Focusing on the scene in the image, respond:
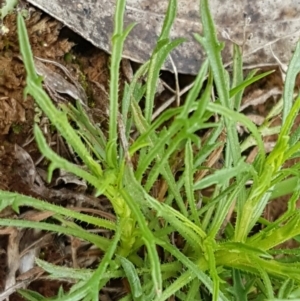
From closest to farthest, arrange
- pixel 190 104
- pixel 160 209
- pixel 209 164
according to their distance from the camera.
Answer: pixel 190 104
pixel 160 209
pixel 209 164

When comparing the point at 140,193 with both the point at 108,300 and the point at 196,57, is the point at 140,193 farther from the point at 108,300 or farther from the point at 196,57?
the point at 196,57

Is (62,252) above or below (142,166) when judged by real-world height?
below

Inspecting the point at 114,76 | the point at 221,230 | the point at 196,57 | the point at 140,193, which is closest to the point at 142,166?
the point at 140,193

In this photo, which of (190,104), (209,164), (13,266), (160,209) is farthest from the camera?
(209,164)

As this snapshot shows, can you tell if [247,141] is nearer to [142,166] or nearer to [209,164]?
[209,164]

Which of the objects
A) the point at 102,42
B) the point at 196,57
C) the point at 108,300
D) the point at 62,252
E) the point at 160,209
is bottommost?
the point at 108,300

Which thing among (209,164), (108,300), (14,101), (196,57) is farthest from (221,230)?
(14,101)

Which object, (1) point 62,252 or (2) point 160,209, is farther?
(1) point 62,252
